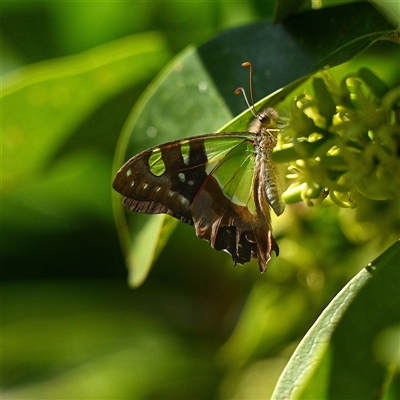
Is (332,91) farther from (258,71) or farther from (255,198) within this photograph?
(255,198)

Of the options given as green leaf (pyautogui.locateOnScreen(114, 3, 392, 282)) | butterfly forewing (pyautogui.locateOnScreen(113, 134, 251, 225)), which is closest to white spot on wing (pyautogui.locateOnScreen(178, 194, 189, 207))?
butterfly forewing (pyautogui.locateOnScreen(113, 134, 251, 225))

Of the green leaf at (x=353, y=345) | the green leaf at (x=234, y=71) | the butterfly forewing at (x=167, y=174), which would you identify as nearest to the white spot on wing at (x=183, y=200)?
the butterfly forewing at (x=167, y=174)

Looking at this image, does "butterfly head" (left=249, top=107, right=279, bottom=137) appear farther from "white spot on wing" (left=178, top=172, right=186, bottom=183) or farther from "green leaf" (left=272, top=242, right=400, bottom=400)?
"green leaf" (left=272, top=242, right=400, bottom=400)

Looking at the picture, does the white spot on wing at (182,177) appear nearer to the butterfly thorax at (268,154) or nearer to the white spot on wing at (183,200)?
the white spot on wing at (183,200)

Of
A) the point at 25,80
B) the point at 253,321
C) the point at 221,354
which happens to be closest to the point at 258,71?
the point at 25,80

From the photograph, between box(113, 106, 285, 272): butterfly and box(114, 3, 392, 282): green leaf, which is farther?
box(113, 106, 285, 272): butterfly
